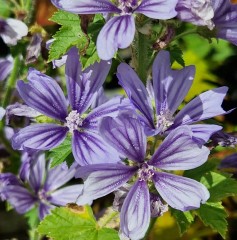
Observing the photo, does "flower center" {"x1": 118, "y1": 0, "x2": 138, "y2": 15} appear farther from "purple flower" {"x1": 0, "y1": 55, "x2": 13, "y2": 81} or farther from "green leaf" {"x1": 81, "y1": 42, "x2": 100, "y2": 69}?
"purple flower" {"x1": 0, "y1": 55, "x2": 13, "y2": 81}

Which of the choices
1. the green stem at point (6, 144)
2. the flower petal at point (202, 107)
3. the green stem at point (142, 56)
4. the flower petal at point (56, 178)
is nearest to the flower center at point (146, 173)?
the flower petal at point (202, 107)

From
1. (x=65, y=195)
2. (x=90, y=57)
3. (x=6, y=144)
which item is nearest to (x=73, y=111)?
(x=90, y=57)

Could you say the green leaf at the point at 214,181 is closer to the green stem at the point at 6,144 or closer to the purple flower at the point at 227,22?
the purple flower at the point at 227,22

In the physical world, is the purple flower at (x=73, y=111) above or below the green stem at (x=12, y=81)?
above

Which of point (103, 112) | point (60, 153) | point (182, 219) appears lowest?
point (182, 219)

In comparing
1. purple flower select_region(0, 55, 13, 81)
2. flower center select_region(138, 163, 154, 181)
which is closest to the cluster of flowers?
flower center select_region(138, 163, 154, 181)

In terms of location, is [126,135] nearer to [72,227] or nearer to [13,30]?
[72,227]

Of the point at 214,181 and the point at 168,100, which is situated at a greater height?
the point at 168,100
